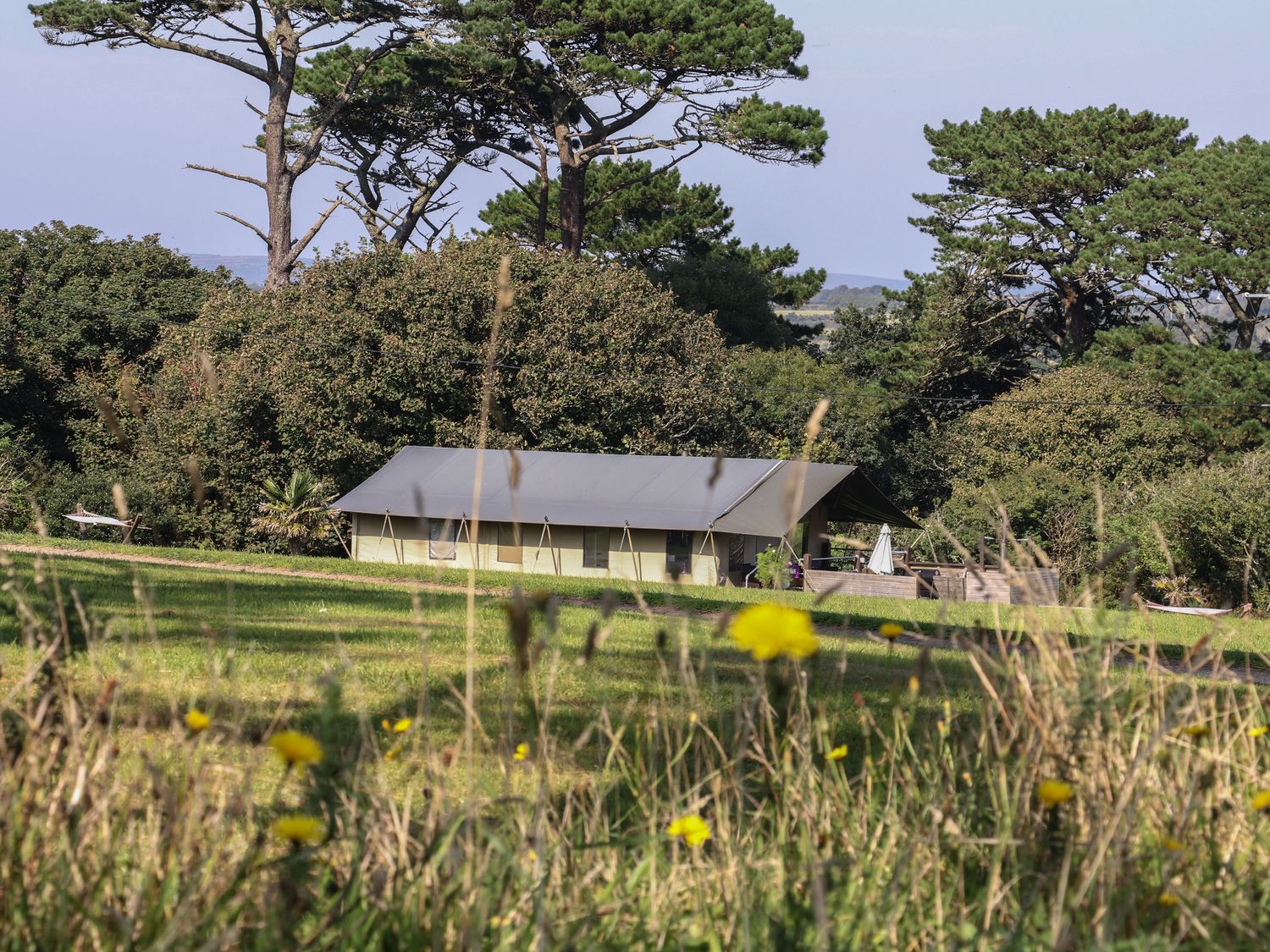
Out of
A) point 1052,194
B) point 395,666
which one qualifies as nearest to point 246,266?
point 1052,194

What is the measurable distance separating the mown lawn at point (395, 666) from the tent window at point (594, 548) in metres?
16.7

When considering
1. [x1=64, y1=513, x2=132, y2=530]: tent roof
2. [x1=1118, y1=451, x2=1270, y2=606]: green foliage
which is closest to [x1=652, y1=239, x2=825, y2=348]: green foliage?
[x1=1118, y1=451, x2=1270, y2=606]: green foliage

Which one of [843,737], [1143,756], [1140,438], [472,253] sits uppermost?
[472,253]

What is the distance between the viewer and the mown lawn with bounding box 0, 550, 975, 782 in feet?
12.2

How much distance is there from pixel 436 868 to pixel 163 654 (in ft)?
14.8

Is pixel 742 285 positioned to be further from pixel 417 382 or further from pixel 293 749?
pixel 293 749

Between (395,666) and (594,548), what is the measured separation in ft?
71.7

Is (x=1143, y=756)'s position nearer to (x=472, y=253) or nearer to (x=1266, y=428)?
(x=472, y=253)

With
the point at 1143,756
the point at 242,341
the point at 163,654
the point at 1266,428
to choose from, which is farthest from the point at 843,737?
the point at 1266,428

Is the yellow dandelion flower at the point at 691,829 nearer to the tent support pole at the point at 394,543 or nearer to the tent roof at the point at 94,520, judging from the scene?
the tent roof at the point at 94,520

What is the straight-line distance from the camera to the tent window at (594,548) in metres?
28.5

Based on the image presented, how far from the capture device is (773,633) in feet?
6.18

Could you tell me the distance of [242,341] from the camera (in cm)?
3509

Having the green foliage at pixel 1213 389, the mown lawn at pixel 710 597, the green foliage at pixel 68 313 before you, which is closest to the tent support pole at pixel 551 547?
the mown lawn at pixel 710 597
